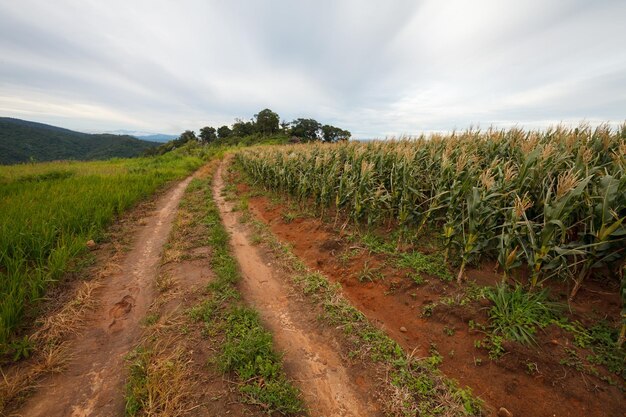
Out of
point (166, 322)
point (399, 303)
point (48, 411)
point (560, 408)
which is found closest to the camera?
point (48, 411)

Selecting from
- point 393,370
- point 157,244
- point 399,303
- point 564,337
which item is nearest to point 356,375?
point 393,370

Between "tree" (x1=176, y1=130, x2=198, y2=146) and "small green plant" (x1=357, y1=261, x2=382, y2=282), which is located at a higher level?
"tree" (x1=176, y1=130, x2=198, y2=146)

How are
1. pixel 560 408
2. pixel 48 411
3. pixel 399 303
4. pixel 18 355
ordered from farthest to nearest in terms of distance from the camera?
pixel 399 303, pixel 18 355, pixel 560 408, pixel 48 411

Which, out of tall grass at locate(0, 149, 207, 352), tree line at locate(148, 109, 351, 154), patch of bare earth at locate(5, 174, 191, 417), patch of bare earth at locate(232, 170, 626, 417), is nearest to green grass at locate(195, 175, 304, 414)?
patch of bare earth at locate(5, 174, 191, 417)

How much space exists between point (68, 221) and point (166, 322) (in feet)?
14.6

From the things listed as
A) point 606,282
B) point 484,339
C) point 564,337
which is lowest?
point 484,339

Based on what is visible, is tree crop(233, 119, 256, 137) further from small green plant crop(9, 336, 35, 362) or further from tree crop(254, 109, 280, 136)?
small green plant crop(9, 336, 35, 362)

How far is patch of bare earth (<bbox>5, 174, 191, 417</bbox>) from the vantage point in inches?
95.7

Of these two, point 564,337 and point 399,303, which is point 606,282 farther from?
point 399,303

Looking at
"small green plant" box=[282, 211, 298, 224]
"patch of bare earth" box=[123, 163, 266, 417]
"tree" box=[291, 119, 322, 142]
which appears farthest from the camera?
"tree" box=[291, 119, 322, 142]

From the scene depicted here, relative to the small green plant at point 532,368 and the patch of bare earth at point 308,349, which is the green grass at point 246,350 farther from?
the small green plant at point 532,368

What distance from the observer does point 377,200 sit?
19.6 feet

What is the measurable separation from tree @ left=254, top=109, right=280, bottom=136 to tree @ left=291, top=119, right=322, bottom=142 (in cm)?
442

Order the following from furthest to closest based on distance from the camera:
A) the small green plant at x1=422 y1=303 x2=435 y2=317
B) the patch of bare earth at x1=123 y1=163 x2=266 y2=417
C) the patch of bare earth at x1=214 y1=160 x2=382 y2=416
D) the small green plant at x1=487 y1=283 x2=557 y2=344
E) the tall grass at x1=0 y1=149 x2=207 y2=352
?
the small green plant at x1=422 y1=303 x2=435 y2=317 → the tall grass at x1=0 y1=149 x2=207 y2=352 → the small green plant at x1=487 y1=283 x2=557 y2=344 → the patch of bare earth at x1=214 y1=160 x2=382 y2=416 → the patch of bare earth at x1=123 y1=163 x2=266 y2=417
